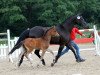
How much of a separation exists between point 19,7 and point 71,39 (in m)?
42.7

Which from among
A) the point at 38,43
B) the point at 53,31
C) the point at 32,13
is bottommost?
the point at 32,13

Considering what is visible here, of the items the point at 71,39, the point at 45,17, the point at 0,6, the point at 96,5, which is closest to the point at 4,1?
the point at 0,6

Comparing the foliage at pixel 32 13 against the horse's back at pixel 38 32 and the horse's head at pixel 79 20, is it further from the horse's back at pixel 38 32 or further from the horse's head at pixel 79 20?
the horse's back at pixel 38 32

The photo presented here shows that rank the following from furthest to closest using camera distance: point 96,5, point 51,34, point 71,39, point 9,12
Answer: point 96,5, point 9,12, point 71,39, point 51,34

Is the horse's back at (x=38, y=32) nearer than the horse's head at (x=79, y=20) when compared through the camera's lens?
Yes

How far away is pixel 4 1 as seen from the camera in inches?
2333

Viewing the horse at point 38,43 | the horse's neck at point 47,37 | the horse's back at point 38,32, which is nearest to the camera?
the horse at point 38,43

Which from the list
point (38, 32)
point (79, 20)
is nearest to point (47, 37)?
point (38, 32)

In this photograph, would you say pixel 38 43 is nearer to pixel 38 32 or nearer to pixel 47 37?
pixel 47 37

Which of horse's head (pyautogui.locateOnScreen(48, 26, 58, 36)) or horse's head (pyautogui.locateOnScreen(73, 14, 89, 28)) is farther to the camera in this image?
horse's head (pyautogui.locateOnScreen(73, 14, 89, 28))

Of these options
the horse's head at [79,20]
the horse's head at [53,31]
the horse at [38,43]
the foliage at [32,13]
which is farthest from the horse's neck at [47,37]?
the foliage at [32,13]

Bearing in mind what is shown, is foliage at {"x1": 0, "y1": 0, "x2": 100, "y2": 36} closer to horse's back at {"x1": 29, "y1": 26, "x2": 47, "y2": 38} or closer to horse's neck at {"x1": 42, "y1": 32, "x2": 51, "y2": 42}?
horse's back at {"x1": 29, "y1": 26, "x2": 47, "y2": 38}

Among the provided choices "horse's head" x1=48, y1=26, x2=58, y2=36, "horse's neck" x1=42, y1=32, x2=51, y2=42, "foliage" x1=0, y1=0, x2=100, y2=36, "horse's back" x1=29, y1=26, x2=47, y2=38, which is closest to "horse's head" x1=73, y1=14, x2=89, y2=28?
"horse's head" x1=48, y1=26, x2=58, y2=36

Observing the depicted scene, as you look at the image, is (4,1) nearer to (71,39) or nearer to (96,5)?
A: (96,5)
